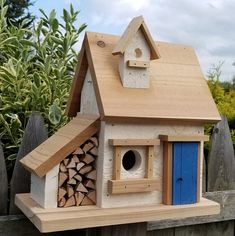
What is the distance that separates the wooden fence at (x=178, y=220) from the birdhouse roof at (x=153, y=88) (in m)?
0.29

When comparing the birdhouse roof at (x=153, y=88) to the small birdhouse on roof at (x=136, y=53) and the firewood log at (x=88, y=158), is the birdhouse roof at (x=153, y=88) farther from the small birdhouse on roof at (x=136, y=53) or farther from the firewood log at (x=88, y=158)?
the firewood log at (x=88, y=158)

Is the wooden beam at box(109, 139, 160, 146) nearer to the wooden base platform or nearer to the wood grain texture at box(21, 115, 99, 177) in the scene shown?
the wood grain texture at box(21, 115, 99, 177)

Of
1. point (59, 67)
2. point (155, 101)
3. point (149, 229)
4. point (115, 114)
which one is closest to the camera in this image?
point (115, 114)

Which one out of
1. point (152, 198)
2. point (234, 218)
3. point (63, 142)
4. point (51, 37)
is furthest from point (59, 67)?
point (234, 218)

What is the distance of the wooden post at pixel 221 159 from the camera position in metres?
2.31

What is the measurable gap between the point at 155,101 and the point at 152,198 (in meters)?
0.38

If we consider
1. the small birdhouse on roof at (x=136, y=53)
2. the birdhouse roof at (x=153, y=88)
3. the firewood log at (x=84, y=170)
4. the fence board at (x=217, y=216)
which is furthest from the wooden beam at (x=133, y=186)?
the fence board at (x=217, y=216)

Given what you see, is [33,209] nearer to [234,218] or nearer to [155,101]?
[155,101]

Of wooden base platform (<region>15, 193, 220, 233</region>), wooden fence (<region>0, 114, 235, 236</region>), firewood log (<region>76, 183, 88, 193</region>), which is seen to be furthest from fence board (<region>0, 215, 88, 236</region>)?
firewood log (<region>76, 183, 88, 193</region>)

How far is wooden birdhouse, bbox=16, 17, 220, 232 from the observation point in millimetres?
1519

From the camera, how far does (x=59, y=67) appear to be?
2357mm

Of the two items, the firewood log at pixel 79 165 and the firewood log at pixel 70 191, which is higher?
the firewood log at pixel 79 165

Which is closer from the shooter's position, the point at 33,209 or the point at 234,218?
the point at 33,209

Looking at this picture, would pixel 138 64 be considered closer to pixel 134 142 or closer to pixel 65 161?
pixel 134 142
